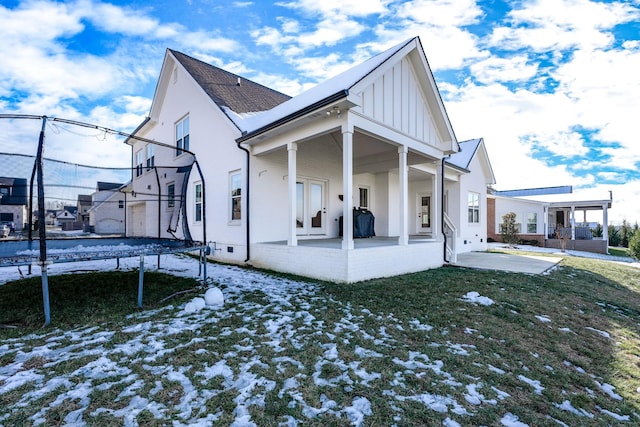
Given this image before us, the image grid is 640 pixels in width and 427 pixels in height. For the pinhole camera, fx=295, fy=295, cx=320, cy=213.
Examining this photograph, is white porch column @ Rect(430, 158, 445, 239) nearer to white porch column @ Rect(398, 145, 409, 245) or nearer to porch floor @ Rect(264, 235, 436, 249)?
porch floor @ Rect(264, 235, 436, 249)

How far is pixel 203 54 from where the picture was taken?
540 inches

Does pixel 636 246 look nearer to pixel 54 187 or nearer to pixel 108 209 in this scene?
pixel 54 187

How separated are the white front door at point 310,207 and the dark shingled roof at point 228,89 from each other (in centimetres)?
346

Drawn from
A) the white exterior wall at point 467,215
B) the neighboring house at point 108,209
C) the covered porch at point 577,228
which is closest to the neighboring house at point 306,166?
the neighboring house at point 108,209

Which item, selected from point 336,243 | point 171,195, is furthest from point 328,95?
point 171,195

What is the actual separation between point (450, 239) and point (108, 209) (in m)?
10.8

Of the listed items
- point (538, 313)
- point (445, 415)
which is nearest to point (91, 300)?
point (445, 415)

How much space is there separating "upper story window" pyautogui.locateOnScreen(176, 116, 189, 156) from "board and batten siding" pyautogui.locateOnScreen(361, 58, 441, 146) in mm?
7784

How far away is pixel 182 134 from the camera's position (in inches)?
462

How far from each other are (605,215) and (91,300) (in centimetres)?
2488

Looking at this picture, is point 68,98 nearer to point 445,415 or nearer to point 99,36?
point 99,36

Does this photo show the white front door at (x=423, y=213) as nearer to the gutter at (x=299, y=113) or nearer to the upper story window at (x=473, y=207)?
the upper story window at (x=473, y=207)

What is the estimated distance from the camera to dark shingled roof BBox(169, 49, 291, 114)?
33.1 ft

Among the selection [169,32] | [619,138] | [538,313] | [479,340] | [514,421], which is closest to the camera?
[514,421]
